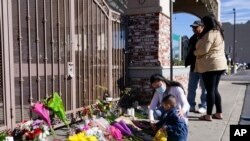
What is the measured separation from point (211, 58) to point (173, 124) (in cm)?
219

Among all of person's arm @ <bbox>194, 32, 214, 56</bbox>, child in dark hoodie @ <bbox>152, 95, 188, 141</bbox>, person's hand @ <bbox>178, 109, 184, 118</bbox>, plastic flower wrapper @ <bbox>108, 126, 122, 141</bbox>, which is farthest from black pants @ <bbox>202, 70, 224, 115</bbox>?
plastic flower wrapper @ <bbox>108, 126, 122, 141</bbox>

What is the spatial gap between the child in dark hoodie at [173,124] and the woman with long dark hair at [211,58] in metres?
1.90

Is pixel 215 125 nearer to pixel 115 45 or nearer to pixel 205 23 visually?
pixel 205 23

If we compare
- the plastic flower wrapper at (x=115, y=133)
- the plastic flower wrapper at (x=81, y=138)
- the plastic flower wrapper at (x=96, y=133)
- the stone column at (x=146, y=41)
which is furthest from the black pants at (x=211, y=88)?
the plastic flower wrapper at (x=81, y=138)

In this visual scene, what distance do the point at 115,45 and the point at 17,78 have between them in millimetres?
2875

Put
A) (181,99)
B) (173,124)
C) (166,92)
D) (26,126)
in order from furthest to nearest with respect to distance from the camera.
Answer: (166,92) < (181,99) < (26,126) < (173,124)

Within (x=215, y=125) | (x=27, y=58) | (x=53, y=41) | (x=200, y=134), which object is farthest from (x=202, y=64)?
(x=27, y=58)

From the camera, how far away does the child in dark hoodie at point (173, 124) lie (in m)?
3.89

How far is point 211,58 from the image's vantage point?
5.74 meters

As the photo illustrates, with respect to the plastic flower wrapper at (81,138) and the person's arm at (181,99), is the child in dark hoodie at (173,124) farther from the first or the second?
the plastic flower wrapper at (81,138)

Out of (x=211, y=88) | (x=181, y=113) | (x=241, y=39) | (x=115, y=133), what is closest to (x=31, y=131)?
(x=115, y=133)

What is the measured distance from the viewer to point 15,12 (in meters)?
4.20

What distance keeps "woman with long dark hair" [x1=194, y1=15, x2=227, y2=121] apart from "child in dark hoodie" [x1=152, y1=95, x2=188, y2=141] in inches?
74.7

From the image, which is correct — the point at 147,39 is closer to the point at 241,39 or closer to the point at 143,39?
the point at 143,39
